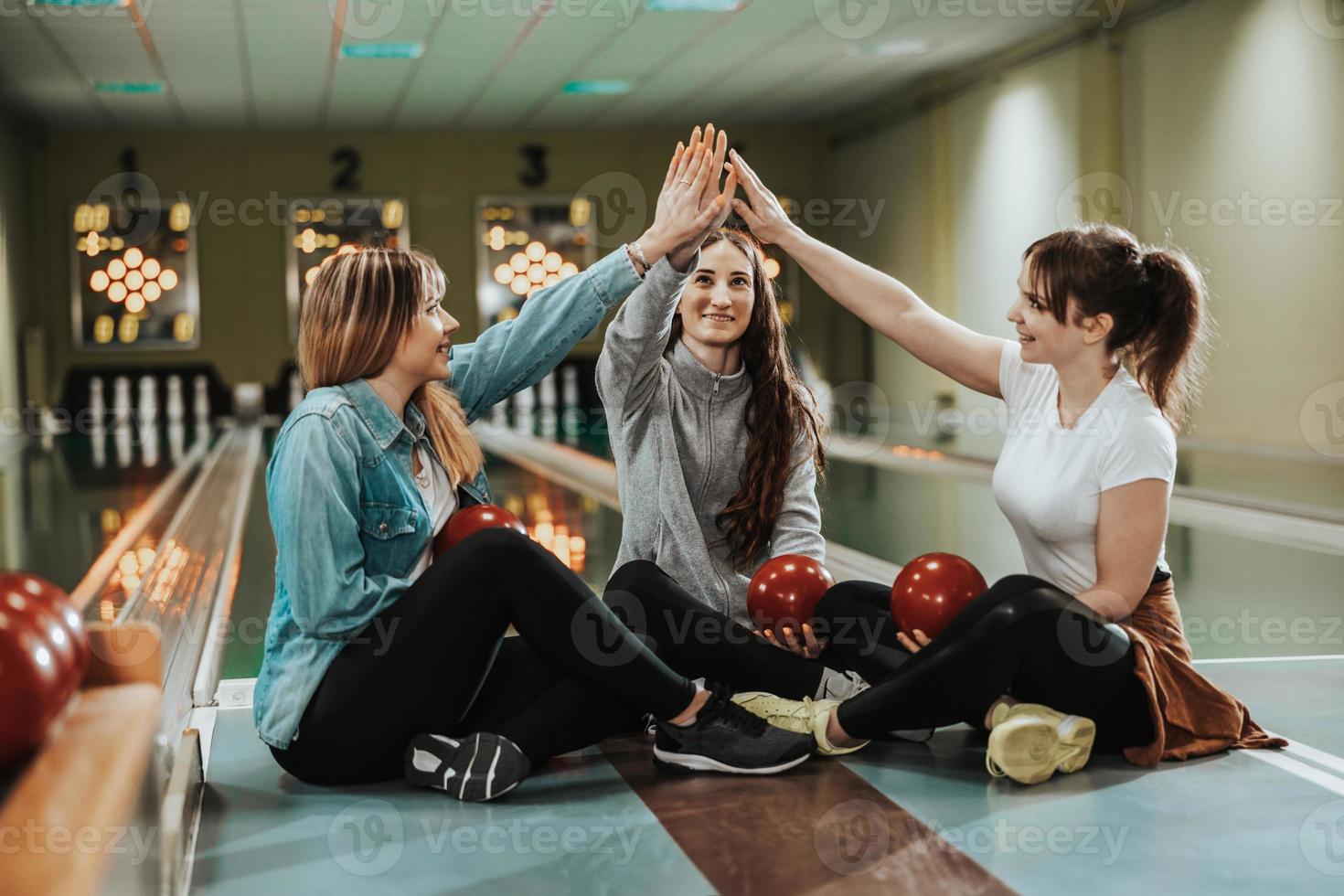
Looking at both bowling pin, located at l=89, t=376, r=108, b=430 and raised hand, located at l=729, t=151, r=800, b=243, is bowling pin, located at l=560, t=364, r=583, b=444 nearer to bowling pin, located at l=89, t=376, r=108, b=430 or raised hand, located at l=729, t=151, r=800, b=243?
bowling pin, located at l=89, t=376, r=108, b=430

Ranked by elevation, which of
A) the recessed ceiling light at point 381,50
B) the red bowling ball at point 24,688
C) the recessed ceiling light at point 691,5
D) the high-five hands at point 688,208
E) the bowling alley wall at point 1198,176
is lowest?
the red bowling ball at point 24,688

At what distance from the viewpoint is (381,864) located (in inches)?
75.0

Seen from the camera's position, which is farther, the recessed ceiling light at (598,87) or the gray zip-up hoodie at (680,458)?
the recessed ceiling light at (598,87)

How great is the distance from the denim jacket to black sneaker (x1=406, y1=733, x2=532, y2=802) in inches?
8.0

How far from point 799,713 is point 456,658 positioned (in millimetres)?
621

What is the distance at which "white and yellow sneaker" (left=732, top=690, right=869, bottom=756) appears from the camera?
7.64ft

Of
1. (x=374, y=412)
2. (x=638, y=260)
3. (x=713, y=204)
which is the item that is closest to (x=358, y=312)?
(x=374, y=412)

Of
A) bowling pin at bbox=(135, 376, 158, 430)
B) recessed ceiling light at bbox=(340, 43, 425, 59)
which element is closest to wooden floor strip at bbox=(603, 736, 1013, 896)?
recessed ceiling light at bbox=(340, 43, 425, 59)

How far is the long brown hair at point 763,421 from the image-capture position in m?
2.67

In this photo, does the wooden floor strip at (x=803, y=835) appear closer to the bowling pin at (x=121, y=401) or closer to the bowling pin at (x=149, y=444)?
the bowling pin at (x=149, y=444)

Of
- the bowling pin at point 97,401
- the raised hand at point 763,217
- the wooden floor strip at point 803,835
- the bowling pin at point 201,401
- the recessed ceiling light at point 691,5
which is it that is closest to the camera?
the wooden floor strip at point 803,835

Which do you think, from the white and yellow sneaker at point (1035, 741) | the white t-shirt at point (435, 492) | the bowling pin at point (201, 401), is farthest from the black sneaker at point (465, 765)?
the bowling pin at point (201, 401)

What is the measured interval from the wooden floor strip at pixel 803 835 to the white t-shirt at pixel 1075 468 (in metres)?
0.54

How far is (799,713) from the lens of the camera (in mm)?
2352
